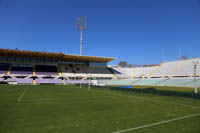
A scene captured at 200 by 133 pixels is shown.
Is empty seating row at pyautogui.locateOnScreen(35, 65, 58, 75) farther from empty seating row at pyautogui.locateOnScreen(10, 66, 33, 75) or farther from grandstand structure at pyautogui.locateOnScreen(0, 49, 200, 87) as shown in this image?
empty seating row at pyautogui.locateOnScreen(10, 66, 33, 75)

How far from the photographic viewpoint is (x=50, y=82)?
2344 inches

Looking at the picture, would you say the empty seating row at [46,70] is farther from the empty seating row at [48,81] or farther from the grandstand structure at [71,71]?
the empty seating row at [48,81]

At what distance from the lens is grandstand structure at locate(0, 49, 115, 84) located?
5675cm

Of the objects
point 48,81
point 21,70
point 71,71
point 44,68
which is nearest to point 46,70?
point 44,68

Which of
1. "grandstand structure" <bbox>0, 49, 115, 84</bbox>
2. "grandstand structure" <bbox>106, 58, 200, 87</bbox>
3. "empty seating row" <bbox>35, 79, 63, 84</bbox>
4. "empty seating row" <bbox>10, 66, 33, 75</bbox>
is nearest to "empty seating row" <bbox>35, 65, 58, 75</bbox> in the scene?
"grandstand structure" <bbox>0, 49, 115, 84</bbox>

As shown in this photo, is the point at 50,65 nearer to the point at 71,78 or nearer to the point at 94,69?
the point at 71,78

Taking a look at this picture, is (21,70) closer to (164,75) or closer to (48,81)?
(48,81)

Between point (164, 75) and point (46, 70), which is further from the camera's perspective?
point (46, 70)

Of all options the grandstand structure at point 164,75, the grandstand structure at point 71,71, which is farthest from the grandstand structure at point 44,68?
the grandstand structure at point 164,75

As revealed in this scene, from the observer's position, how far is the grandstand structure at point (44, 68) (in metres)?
56.8

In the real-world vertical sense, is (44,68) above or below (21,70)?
above

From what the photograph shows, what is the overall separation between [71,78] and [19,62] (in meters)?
24.2

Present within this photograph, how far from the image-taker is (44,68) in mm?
65688

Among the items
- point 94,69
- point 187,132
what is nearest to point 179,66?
point 94,69
